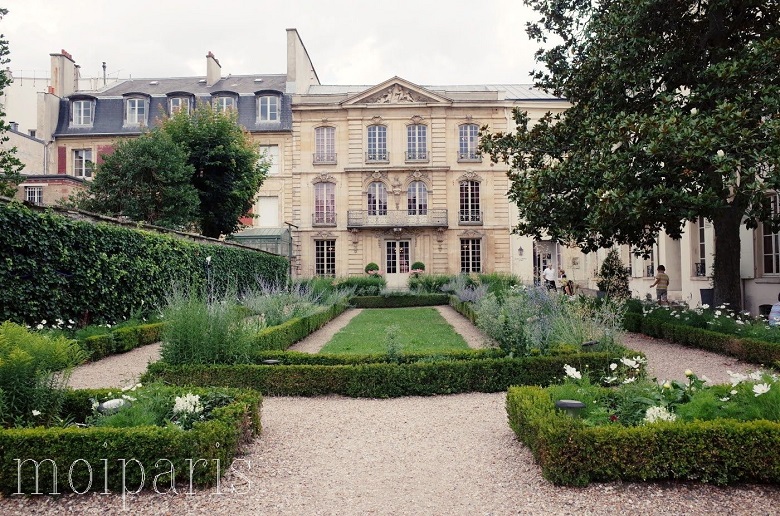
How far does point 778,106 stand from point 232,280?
12290 millimetres

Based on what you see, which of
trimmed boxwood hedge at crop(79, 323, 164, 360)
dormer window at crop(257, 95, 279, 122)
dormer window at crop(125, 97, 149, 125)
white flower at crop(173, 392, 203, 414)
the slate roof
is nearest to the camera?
white flower at crop(173, 392, 203, 414)

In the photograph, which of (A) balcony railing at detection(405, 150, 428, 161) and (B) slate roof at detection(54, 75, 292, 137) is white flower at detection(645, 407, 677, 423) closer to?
(A) balcony railing at detection(405, 150, 428, 161)

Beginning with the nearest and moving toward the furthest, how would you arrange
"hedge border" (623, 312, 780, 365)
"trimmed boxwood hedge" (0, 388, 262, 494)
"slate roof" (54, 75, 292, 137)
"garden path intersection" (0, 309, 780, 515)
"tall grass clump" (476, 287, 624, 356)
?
"garden path intersection" (0, 309, 780, 515) → "trimmed boxwood hedge" (0, 388, 262, 494) → "tall grass clump" (476, 287, 624, 356) → "hedge border" (623, 312, 780, 365) → "slate roof" (54, 75, 292, 137)

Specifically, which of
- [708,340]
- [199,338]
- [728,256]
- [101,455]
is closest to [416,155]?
[728,256]

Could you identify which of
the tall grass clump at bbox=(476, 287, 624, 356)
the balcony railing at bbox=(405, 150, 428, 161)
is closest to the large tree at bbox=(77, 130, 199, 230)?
the tall grass clump at bbox=(476, 287, 624, 356)

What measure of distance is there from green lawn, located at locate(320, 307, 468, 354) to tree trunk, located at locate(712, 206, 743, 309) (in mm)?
4401

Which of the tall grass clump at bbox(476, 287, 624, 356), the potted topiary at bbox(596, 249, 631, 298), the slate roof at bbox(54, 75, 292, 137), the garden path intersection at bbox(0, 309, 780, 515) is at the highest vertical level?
the slate roof at bbox(54, 75, 292, 137)

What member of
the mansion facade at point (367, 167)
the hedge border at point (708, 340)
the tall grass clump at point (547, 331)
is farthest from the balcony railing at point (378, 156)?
the tall grass clump at point (547, 331)

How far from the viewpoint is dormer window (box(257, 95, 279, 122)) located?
1148 inches

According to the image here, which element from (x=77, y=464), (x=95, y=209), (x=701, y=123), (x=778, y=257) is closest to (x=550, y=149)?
(x=701, y=123)

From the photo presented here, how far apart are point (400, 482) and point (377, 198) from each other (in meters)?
25.5

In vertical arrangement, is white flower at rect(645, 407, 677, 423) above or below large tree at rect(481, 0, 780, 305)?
below

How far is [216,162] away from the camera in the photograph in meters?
17.8

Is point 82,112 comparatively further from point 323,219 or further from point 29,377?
point 29,377
